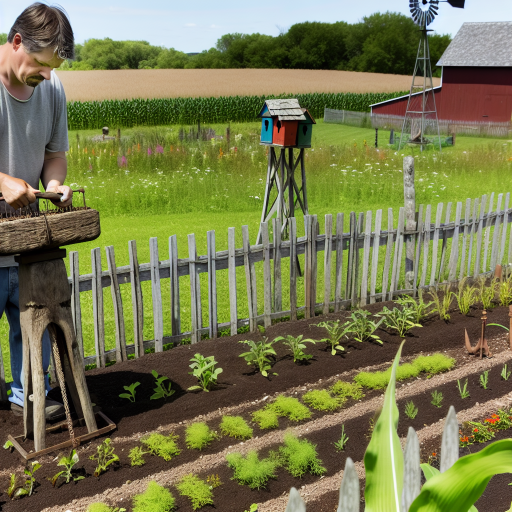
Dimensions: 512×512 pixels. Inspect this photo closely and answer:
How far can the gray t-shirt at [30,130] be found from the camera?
363 cm

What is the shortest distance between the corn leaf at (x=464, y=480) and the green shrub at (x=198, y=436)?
2650 mm

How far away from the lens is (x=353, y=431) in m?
4.06

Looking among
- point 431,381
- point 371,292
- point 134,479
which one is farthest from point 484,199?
point 134,479

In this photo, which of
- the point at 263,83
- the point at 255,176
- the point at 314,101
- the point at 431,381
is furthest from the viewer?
the point at 263,83

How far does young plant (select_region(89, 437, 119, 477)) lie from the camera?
11.8ft

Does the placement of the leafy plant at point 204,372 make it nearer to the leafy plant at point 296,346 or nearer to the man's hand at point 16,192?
the leafy plant at point 296,346

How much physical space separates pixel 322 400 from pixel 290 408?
28 centimetres

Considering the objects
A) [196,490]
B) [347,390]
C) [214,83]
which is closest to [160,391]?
[196,490]

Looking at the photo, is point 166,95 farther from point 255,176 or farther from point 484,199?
point 484,199

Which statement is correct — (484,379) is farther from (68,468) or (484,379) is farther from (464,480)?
(464,480)

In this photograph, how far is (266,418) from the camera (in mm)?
4184

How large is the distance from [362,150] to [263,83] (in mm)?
36303

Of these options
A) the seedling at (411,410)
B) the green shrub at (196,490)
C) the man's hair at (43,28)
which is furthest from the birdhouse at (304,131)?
the green shrub at (196,490)

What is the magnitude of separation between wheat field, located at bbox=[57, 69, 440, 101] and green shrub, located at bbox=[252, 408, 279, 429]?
122ft
